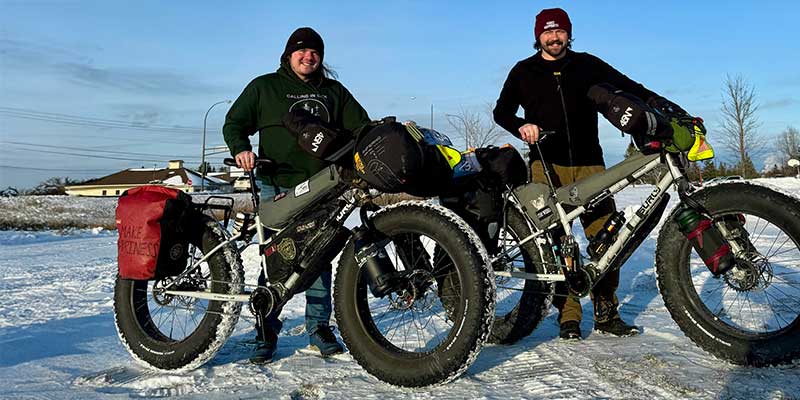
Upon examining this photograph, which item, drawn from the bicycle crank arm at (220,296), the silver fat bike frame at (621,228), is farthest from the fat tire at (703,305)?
the bicycle crank arm at (220,296)

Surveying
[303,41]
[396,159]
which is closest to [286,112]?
[303,41]

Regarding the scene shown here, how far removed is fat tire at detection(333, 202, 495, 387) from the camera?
282 cm

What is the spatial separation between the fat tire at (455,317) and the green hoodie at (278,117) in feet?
3.92

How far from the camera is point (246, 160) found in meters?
3.80

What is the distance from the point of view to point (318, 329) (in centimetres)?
401

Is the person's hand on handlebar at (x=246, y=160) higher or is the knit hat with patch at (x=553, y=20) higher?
the knit hat with patch at (x=553, y=20)

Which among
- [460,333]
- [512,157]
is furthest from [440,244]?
[512,157]

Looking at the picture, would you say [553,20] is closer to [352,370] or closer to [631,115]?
[631,115]

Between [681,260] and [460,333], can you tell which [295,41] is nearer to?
[460,333]

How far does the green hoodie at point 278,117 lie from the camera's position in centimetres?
423

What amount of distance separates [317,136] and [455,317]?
125 centimetres

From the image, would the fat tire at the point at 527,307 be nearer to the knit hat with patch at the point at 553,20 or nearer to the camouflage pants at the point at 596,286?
the camouflage pants at the point at 596,286

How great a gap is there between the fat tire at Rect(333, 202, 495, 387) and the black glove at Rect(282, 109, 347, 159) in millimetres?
456

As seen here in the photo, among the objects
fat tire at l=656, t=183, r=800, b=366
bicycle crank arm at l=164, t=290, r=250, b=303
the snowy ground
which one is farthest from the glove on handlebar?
bicycle crank arm at l=164, t=290, r=250, b=303
